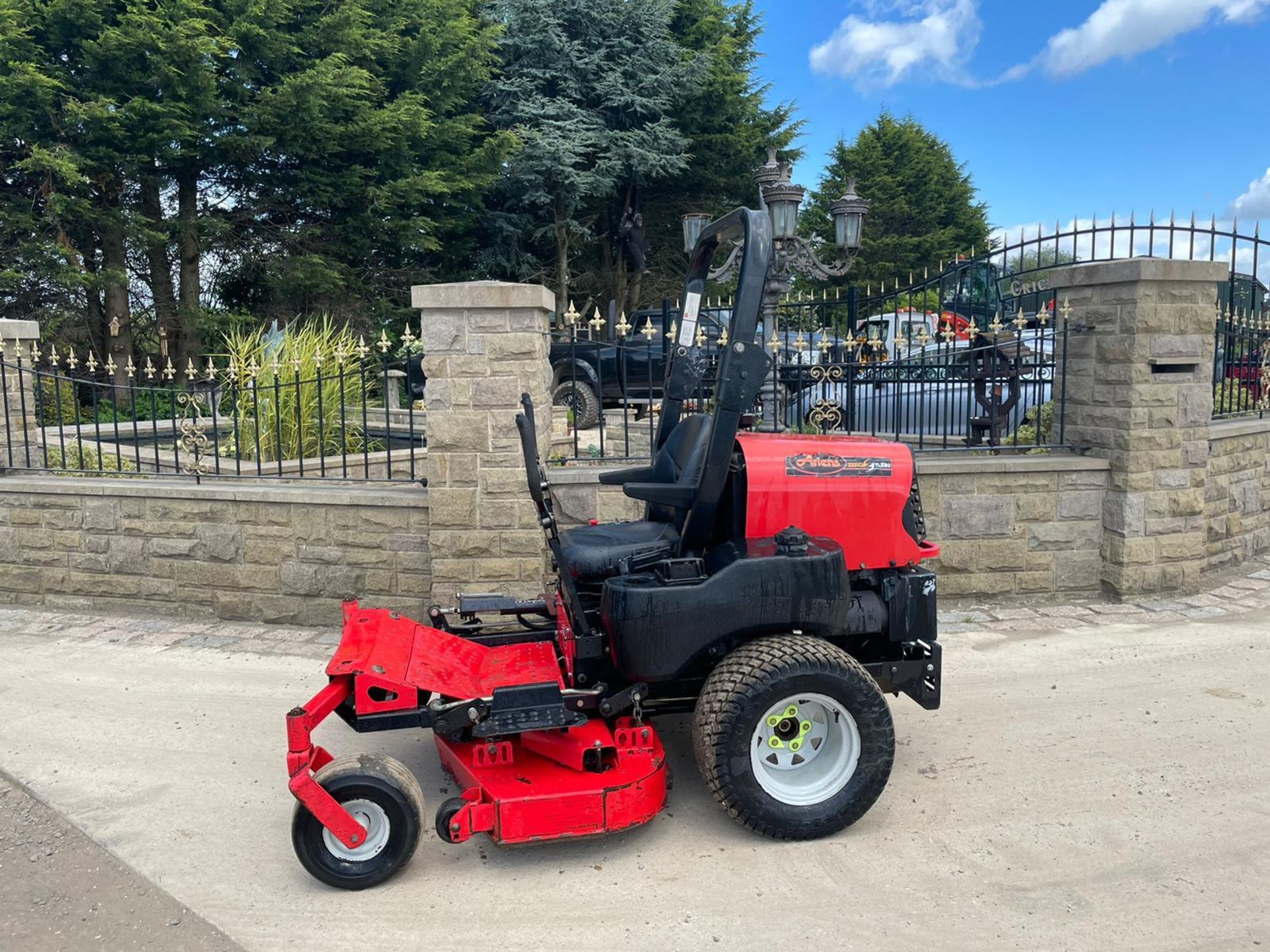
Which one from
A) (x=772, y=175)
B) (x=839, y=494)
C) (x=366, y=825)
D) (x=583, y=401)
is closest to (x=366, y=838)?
(x=366, y=825)

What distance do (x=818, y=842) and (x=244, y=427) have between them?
638 cm

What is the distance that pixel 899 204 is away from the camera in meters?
33.7

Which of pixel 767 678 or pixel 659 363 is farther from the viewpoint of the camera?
pixel 659 363

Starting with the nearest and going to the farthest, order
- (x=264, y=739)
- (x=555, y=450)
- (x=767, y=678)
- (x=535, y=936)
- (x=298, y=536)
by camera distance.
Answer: (x=535, y=936), (x=767, y=678), (x=264, y=739), (x=298, y=536), (x=555, y=450)

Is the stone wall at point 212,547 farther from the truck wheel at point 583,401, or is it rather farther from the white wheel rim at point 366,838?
the truck wheel at point 583,401

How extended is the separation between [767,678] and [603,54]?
19875 mm

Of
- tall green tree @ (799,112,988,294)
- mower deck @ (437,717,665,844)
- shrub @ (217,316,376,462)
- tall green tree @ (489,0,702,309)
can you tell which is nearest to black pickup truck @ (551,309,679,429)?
shrub @ (217,316,376,462)

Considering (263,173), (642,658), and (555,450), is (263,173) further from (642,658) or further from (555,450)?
(642,658)

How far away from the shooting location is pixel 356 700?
3275 millimetres

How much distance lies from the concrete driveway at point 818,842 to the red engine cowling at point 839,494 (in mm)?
1002

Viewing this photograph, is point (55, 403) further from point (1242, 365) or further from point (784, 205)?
point (1242, 365)

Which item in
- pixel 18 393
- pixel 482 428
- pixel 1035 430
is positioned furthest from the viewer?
pixel 18 393

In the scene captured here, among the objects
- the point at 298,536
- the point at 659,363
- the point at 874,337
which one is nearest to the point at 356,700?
the point at 298,536

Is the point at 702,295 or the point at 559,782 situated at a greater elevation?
the point at 702,295
